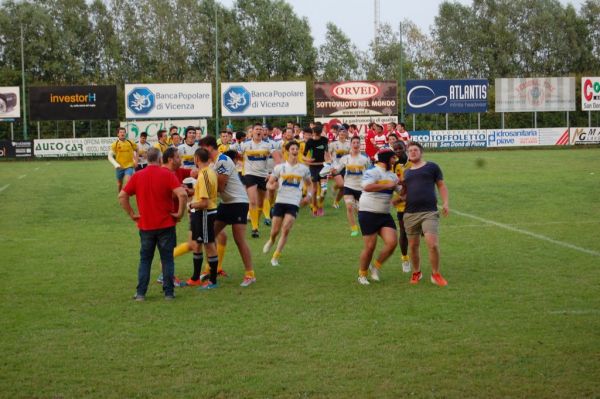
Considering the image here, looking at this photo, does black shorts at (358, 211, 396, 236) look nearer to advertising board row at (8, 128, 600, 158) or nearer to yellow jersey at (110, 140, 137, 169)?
yellow jersey at (110, 140, 137, 169)

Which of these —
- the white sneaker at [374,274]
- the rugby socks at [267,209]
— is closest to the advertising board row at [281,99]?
the rugby socks at [267,209]

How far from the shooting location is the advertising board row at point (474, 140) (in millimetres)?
47750

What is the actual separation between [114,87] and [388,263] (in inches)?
1519

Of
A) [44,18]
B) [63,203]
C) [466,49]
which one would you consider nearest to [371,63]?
[466,49]

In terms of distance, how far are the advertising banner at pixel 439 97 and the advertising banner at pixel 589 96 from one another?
21.3 ft

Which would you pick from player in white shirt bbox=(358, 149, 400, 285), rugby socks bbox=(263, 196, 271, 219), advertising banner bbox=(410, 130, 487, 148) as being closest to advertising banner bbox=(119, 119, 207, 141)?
advertising banner bbox=(410, 130, 487, 148)

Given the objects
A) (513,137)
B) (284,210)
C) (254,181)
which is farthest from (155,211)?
(513,137)

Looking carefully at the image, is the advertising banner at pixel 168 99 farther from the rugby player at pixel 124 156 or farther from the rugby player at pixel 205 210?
the rugby player at pixel 205 210

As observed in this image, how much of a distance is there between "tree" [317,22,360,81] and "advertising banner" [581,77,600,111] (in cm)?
2848

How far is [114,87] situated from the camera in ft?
158

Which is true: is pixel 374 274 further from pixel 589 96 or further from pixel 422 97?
pixel 589 96

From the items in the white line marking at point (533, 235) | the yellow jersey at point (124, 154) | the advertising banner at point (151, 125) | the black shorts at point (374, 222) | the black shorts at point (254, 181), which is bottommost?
the white line marking at point (533, 235)

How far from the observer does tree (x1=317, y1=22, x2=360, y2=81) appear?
7731 cm

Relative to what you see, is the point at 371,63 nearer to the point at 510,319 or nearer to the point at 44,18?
the point at 44,18
